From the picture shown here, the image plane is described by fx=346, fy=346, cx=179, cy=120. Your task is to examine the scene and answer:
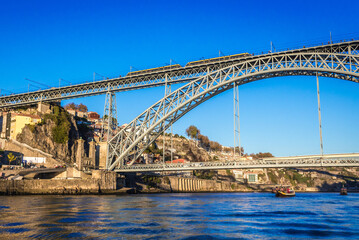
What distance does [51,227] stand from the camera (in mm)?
13711

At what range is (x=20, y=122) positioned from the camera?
57.8m

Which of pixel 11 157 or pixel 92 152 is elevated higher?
pixel 92 152

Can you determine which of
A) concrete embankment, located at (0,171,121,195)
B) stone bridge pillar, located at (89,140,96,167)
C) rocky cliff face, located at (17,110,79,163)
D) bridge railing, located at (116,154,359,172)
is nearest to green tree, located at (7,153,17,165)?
rocky cliff face, located at (17,110,79,163)

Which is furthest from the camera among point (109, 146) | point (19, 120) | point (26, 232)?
point (19, 120)

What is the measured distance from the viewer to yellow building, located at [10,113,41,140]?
57.5m

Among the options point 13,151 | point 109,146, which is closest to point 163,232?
point 109,146

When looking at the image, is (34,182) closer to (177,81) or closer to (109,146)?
(109,146)

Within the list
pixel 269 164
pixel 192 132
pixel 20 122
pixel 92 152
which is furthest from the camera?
pixel 192 132

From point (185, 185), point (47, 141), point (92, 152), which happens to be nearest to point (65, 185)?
point (92, 152)

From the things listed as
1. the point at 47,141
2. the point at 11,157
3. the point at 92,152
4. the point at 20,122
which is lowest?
the point at 11,157

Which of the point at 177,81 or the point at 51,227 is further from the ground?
the point at 177,81

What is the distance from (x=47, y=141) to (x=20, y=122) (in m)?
5.73

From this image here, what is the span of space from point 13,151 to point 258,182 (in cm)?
6334

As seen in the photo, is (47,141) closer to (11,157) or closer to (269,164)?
(11,157)
